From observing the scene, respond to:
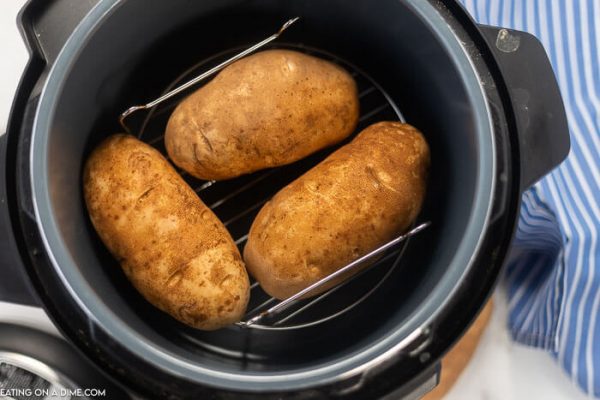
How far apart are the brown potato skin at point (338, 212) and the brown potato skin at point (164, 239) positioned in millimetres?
50

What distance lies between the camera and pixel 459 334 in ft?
1.96

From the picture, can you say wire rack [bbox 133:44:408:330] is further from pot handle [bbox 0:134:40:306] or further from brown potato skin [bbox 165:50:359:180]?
pot handle [bbox 0:134:40:306]

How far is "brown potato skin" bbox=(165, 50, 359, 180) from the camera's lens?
2.35ft

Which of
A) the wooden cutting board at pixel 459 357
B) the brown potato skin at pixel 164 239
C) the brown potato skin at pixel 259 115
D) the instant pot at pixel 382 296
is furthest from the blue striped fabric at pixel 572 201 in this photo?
the brown potato skin at pixel 164 239

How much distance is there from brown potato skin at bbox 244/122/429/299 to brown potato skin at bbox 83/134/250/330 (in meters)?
0.05

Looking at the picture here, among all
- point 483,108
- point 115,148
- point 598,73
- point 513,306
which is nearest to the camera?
point 483,108

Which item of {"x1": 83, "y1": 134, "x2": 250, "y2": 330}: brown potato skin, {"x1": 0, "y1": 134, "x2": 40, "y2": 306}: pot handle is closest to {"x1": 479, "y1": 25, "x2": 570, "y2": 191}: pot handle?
{"x1": 83, "y1": 134, "x2": 250, "y2": 330}: brown potato skin

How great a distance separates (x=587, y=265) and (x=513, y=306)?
0.64ft

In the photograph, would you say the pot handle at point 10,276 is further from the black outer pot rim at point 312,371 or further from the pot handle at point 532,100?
the pot handle at point 532,100

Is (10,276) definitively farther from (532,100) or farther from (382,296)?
(532,100)

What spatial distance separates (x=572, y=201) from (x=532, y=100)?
247 millimetres

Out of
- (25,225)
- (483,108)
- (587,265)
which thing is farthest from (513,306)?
(25,225)

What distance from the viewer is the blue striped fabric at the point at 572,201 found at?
79cm

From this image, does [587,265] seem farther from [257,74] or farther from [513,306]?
[257,74]
